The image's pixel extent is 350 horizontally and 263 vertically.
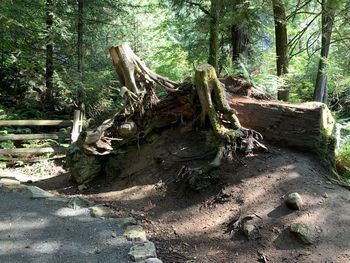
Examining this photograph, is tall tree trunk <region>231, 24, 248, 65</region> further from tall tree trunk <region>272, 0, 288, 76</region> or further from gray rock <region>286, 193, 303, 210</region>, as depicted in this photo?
gray rock <region>286, 193, 303, 210</region>

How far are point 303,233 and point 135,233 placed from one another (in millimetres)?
1978

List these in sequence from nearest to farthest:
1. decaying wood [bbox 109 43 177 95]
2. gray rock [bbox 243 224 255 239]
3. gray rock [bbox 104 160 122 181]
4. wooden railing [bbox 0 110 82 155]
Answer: gray rock [bbox 243 224 255 239], gray rock [bbox 104 160 122 181], decaying wood [bbox 109 43 177 95], wooden railing [bbox 0 110 82 155]

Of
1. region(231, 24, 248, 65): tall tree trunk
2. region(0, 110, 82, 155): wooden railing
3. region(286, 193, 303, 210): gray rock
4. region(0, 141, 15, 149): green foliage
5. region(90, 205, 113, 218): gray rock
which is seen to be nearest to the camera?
region(286, 193, 303, 210): gray rock

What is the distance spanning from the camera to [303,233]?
397 cm

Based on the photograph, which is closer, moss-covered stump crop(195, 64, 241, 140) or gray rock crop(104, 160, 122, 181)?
moss-covered stump crop(195, 64, 241, 140)

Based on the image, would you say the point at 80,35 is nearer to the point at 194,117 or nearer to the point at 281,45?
the point at 281,45

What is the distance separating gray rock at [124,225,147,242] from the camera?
429 centimetres

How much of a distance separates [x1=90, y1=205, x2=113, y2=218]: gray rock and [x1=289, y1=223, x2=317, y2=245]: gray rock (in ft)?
8.35

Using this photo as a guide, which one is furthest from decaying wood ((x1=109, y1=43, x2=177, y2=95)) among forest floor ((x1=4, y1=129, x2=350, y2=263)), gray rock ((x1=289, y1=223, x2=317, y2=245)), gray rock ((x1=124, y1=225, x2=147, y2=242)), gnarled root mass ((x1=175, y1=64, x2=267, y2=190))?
gray rock ((x1=289, y1=223, x2=317, y2=245))

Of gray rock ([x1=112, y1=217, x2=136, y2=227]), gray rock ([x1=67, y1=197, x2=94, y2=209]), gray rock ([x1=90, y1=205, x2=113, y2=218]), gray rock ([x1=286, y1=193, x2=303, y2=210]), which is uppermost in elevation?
gray rock ([x1=286, y1=193, x2=303, y2=210])

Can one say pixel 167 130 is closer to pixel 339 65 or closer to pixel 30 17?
pixel 339 65

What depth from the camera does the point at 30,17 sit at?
11977mm

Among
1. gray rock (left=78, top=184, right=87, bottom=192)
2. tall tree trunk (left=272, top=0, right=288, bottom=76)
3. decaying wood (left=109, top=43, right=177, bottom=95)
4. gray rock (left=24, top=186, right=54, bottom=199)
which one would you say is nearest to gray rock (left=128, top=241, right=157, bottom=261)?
gray rock (left=24, top=186, right=54, bottom=199)

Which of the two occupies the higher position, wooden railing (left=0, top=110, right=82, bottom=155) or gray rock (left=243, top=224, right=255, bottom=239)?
wooden railing (left=0, top=110, right=82, bottom=155)
